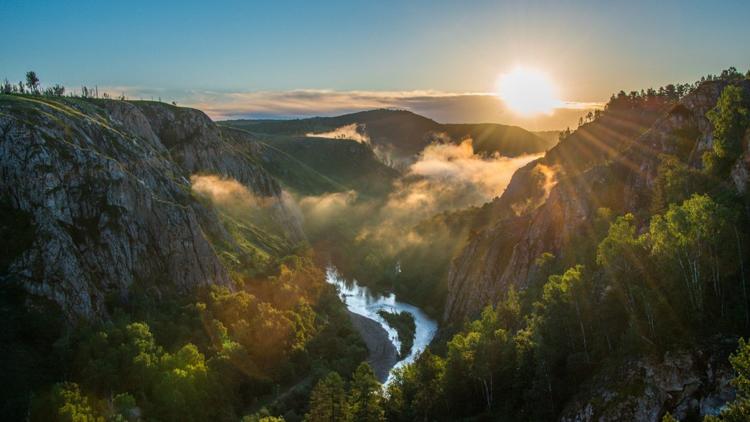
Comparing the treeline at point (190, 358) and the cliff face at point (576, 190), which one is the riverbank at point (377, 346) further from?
the cliff face at point (576, 190)

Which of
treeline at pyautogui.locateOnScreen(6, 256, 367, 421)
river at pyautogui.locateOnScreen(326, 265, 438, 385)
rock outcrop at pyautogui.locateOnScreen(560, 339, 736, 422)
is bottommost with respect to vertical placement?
river at pyautogui.locateOnScreen(326, 265, 438, 385)

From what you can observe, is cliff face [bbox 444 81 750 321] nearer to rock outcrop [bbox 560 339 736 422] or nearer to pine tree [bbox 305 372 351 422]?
rock outcrop [bbox 560 339 736 422]

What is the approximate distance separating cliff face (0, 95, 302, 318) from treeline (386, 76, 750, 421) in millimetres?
51606

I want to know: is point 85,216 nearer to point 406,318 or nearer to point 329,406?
point 329,406

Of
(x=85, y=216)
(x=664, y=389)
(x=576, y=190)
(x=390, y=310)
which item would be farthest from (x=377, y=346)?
(x=664, y=389)

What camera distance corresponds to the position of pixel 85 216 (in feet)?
326

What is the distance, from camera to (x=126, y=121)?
160625mm

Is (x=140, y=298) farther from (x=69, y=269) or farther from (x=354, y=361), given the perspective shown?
(x=354, y=361)

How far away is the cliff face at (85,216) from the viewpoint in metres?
88.0

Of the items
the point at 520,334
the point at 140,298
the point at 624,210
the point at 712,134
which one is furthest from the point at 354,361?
the point at 712,134

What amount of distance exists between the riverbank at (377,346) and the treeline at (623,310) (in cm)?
3191

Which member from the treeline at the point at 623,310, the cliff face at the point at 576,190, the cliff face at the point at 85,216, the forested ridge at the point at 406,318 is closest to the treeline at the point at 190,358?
the forested ridge at the point at 406,318

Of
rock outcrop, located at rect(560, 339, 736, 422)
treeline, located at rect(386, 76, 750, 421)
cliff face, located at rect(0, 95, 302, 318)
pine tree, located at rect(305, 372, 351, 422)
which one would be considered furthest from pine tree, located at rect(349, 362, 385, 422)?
cliff face, located at rect(0, 95, 302, 318)

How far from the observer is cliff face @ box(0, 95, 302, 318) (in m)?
88.0
